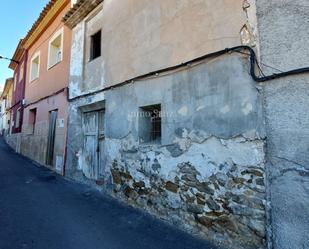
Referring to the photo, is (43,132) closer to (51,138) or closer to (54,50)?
(51,138)

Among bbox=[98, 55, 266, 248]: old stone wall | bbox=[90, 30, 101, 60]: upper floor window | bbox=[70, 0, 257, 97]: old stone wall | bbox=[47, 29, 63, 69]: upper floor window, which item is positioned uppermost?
bbox=[47, 29, 63, 69]: upper floor window

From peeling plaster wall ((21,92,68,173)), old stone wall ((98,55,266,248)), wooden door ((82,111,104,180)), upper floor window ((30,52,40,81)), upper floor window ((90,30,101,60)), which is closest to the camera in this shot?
old stone wall ((98,55,266,248))

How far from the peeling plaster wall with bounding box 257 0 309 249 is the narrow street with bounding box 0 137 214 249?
1.06 metres

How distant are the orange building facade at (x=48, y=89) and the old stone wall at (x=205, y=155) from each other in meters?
3.94

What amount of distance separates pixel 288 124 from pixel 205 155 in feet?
3.74

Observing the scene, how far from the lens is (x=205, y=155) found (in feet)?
11.0

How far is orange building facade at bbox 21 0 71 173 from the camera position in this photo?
780 cm

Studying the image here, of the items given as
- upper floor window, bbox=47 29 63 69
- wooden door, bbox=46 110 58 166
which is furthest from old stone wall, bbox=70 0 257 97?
upper floor window, bbox=47 29 63 69

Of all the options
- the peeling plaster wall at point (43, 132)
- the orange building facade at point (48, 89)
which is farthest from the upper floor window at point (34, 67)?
the peeling plaster wall at point (43, 132)

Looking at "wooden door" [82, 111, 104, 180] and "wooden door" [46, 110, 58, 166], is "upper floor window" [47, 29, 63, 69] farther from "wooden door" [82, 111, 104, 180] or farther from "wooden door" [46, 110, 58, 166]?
"wooden door" [82, 111, 104, 180]

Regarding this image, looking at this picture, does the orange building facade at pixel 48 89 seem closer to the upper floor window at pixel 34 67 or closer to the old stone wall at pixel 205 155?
the upper floor window at pixel 34 67

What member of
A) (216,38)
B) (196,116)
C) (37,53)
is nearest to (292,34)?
(216,38)

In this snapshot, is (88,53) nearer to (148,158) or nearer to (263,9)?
(148,158)

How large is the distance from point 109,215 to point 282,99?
10.7 ft
